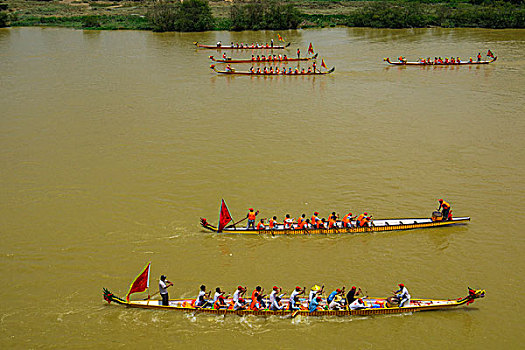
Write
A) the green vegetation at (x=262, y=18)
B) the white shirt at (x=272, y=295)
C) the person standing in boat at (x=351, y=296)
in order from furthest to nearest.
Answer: the green vegetation at (x=262, y=18)
the white shirt at (x=272, y=295)
the person standing in boat at (x=351, y=296)

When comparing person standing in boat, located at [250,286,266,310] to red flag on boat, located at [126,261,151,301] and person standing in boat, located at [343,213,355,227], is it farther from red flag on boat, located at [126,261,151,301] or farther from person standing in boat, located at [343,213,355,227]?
person standing in boat, located at [343,213,355,227]

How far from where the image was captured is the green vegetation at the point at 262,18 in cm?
5641

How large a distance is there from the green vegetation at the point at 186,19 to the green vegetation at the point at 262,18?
12.1ft

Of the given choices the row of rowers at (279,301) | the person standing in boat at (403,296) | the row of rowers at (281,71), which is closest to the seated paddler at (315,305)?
the row of rowers at (279,301)

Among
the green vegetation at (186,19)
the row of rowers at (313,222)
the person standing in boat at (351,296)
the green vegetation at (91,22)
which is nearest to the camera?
the person standing in boat at (351,296)

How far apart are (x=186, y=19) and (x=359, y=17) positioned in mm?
21783

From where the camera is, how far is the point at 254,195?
57.9 feet

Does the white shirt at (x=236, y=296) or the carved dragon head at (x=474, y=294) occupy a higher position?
the carved dragon head at (x=474, y=294)

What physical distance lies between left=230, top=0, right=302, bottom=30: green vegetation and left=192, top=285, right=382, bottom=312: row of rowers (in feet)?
163

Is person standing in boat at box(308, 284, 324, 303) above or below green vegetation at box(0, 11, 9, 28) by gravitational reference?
below

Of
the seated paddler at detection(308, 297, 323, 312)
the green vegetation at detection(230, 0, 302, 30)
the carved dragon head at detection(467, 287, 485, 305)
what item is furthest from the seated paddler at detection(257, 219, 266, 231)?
the green vegetation at detection(230, 0, 302, 30)

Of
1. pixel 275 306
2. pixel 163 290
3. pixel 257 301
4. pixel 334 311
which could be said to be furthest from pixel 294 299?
pixel 163 290

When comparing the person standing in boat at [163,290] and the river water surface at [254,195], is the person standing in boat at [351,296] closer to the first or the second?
the river water surface at [254,195]

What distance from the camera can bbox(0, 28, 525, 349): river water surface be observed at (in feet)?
38.5
